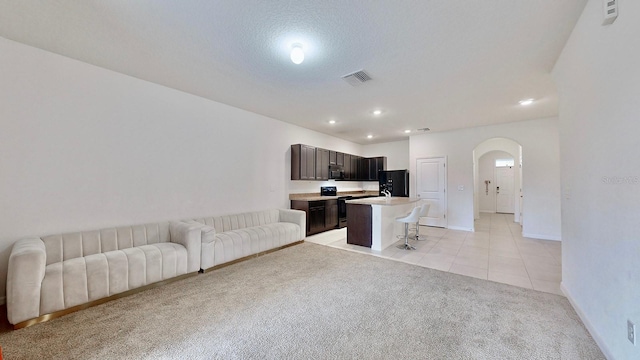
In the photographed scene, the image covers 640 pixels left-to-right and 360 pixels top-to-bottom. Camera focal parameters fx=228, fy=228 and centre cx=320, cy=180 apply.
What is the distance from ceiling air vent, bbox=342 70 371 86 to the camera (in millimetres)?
3120

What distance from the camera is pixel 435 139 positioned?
22.2 ft

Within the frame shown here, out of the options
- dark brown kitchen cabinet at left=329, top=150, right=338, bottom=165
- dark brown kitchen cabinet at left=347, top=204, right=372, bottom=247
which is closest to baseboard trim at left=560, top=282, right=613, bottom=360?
dark brown kitchen cabinet at left=347, top=204, right=372, bottom=247

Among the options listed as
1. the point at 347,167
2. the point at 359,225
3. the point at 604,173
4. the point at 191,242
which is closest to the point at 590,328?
the point at 604,173

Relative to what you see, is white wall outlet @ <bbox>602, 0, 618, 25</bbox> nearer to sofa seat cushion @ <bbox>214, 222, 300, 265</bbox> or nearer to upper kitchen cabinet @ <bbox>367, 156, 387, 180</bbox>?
sofa seat cushion @ <bbox>214, 222, 300, 265</bbox>

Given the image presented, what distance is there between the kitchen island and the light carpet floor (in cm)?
135

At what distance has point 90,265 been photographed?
240 cm

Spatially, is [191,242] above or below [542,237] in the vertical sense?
above

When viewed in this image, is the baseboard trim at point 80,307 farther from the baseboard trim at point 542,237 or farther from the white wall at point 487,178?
the white wall at point 487,178

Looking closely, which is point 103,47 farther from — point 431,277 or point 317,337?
point 431,277

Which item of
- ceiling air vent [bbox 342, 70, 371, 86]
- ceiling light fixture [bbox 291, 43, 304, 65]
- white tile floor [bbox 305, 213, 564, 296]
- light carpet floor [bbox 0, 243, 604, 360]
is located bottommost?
light carpet floor [bbox 0, 243, 604, 360]

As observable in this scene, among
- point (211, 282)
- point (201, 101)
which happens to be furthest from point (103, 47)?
point (211, 282)

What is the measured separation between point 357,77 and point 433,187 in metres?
4.88

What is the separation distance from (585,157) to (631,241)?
3.15 feet

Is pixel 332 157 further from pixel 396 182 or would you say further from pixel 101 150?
pixel 101 150
